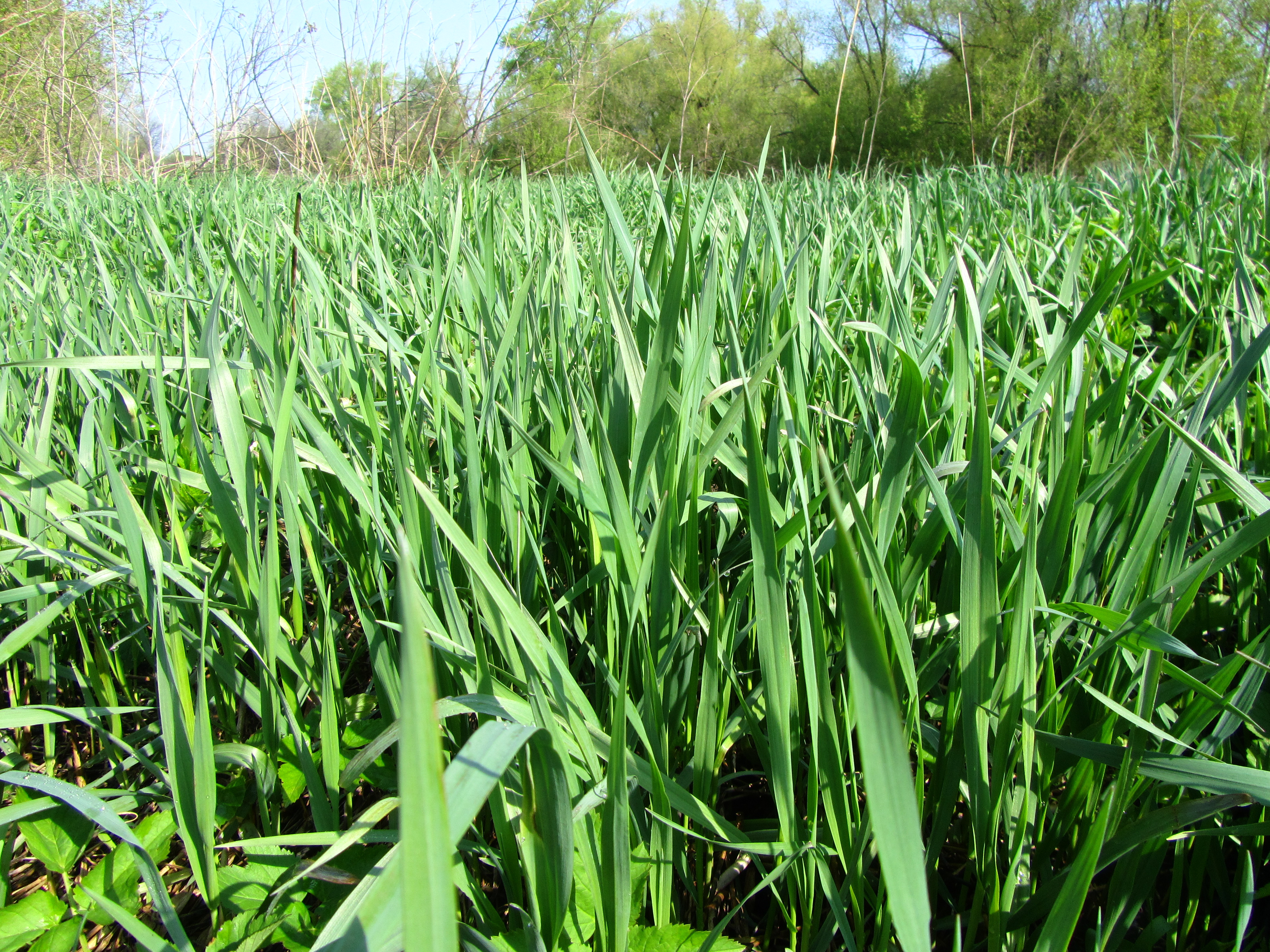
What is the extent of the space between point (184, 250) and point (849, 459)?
131 cm

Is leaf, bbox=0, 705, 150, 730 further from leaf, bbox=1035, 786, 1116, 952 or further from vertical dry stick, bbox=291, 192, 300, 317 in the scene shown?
leaf, bbox=1035, 786, 1116, 952

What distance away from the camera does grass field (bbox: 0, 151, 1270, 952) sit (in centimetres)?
→ 47

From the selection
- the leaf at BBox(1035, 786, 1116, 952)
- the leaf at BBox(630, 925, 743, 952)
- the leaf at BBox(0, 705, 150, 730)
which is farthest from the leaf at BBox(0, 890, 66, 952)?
the leaf at BBox(1035, 786, 1116, 952)

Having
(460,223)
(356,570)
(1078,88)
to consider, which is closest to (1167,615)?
(356,570)

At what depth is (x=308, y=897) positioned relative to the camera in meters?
0.63

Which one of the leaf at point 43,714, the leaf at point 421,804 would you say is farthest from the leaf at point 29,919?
the leaf at point 421,804

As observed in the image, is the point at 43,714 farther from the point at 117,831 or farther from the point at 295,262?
the point at 295,262

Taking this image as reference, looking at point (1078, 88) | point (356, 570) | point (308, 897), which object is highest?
point (1078, 88)

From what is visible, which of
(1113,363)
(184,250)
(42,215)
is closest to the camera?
(1113,363)

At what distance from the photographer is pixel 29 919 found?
57 centimetres

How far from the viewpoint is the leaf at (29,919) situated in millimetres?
557

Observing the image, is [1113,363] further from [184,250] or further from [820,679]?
[184,250]

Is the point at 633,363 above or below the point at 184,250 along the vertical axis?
below

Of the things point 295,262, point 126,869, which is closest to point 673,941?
point 126,869
